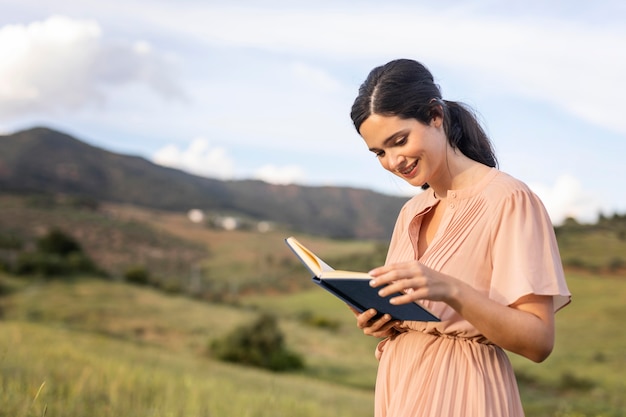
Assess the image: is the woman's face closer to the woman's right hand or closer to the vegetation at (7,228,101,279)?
the woman's right hand

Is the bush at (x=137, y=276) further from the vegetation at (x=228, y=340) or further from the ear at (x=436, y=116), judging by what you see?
the ear at (x=436, y=116)

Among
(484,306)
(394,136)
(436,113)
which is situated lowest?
(484,306)

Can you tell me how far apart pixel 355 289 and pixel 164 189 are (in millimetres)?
86005

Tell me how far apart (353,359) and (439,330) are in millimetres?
27060

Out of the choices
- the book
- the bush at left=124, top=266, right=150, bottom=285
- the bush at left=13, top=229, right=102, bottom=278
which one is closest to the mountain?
the bush at left=13, top=229, right=102, bottom=278

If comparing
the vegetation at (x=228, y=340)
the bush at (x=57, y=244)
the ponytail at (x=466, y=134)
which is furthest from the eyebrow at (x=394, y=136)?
the bush at (x=57, y=244)

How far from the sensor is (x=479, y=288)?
7.98 feet

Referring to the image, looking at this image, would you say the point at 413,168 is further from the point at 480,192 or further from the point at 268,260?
the point at 268,260

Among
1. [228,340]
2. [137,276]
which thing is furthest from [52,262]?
[228,340]

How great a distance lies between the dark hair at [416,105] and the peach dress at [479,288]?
0.69 ft

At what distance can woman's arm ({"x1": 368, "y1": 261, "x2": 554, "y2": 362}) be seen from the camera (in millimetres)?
2041

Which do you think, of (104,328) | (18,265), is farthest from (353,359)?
(18,265)

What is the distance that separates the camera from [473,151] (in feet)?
9.01

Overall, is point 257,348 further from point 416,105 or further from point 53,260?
point 416,105
